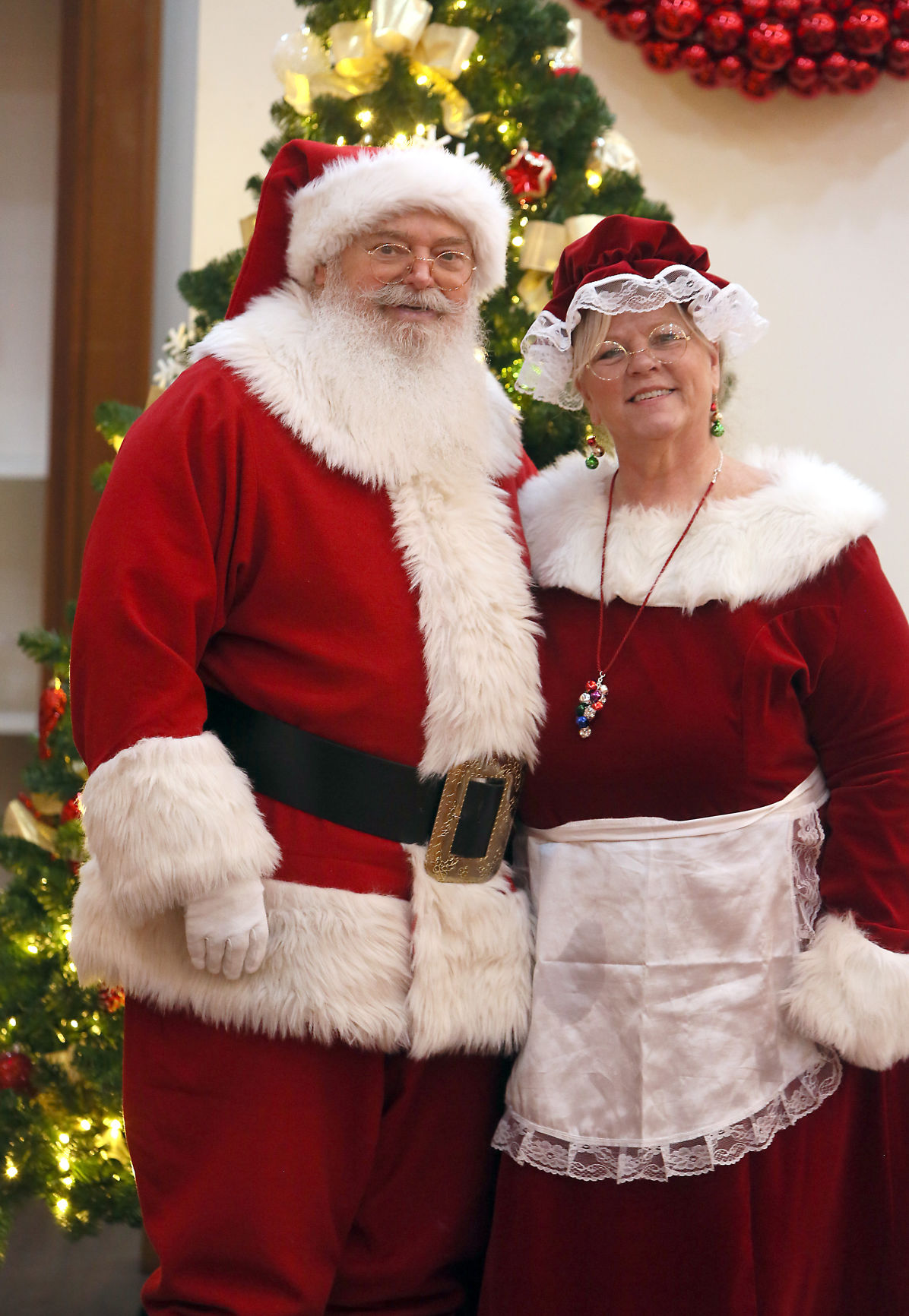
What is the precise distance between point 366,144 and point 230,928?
1519 millimetres

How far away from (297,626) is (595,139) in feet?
4.31

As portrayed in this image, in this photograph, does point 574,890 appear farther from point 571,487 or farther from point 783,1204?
point 571,487

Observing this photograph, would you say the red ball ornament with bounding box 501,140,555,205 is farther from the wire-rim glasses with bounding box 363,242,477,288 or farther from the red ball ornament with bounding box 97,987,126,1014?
the red ball ornament with bounding box 97,987,126,1014

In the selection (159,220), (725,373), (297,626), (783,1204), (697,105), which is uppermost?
(697,105)

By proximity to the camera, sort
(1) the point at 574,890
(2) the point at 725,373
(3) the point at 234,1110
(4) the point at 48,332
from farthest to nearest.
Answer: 1. (4) the point at 48,332
2. (2) the point at 725,373
3. (1) the point at 574,890
4. (3) the point at 234,1110

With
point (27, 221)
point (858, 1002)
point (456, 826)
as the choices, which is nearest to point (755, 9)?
point (27, 221)

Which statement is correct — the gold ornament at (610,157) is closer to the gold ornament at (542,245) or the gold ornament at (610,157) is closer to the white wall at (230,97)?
the gold ornament at (542,245)

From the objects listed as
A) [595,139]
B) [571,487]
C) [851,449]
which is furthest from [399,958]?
[851,449]

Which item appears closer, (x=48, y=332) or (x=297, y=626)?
(x=297, y=626)

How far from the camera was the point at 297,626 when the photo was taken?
61.9 inches

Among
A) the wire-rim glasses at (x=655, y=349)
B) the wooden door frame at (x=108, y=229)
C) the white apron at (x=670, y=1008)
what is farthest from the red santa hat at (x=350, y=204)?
the wooden door frame at (x=108, y=229)

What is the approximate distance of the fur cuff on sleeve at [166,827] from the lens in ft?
4.56

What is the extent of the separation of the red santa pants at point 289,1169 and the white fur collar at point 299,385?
81cm

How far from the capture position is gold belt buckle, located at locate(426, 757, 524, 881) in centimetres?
159
